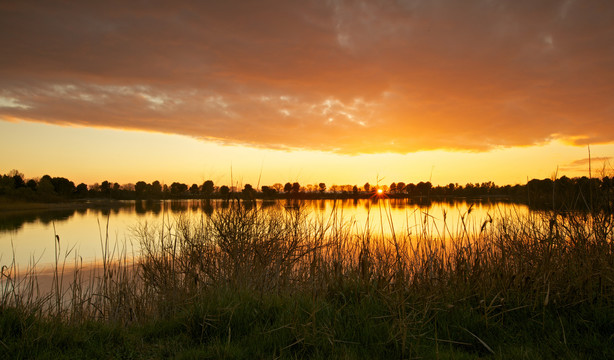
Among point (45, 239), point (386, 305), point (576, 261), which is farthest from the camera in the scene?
point (45, 239)

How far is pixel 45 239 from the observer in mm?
28922

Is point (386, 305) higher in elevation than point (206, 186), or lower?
lower

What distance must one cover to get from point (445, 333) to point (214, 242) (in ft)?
32.8

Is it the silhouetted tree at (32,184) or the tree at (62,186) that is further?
the tree at (62,186)

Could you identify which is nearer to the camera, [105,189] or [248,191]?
[248,191]

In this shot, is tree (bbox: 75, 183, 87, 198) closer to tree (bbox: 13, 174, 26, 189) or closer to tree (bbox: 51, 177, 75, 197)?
tree (bbox: 51, 177, 75, 197)

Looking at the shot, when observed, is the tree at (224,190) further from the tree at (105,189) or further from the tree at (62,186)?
the tree at (105,189)

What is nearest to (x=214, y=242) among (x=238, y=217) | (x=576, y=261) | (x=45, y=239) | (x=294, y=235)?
(x=238, y=217)

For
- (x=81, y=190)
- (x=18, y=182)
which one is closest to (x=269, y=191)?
(x=18, y=182)

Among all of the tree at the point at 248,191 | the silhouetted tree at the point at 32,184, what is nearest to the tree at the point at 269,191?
the tree at the point at 248,191

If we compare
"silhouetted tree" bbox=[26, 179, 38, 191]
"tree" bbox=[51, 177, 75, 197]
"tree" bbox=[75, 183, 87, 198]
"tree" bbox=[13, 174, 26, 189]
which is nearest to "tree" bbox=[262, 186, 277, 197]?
"tree" bbox=[13, 174, 26, 189]

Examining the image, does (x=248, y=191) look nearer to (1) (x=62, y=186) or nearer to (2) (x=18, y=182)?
(2) (x=18, y=182)

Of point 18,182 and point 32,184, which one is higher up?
point 18,182

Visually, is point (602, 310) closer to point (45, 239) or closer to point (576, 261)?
point (576, 261)
